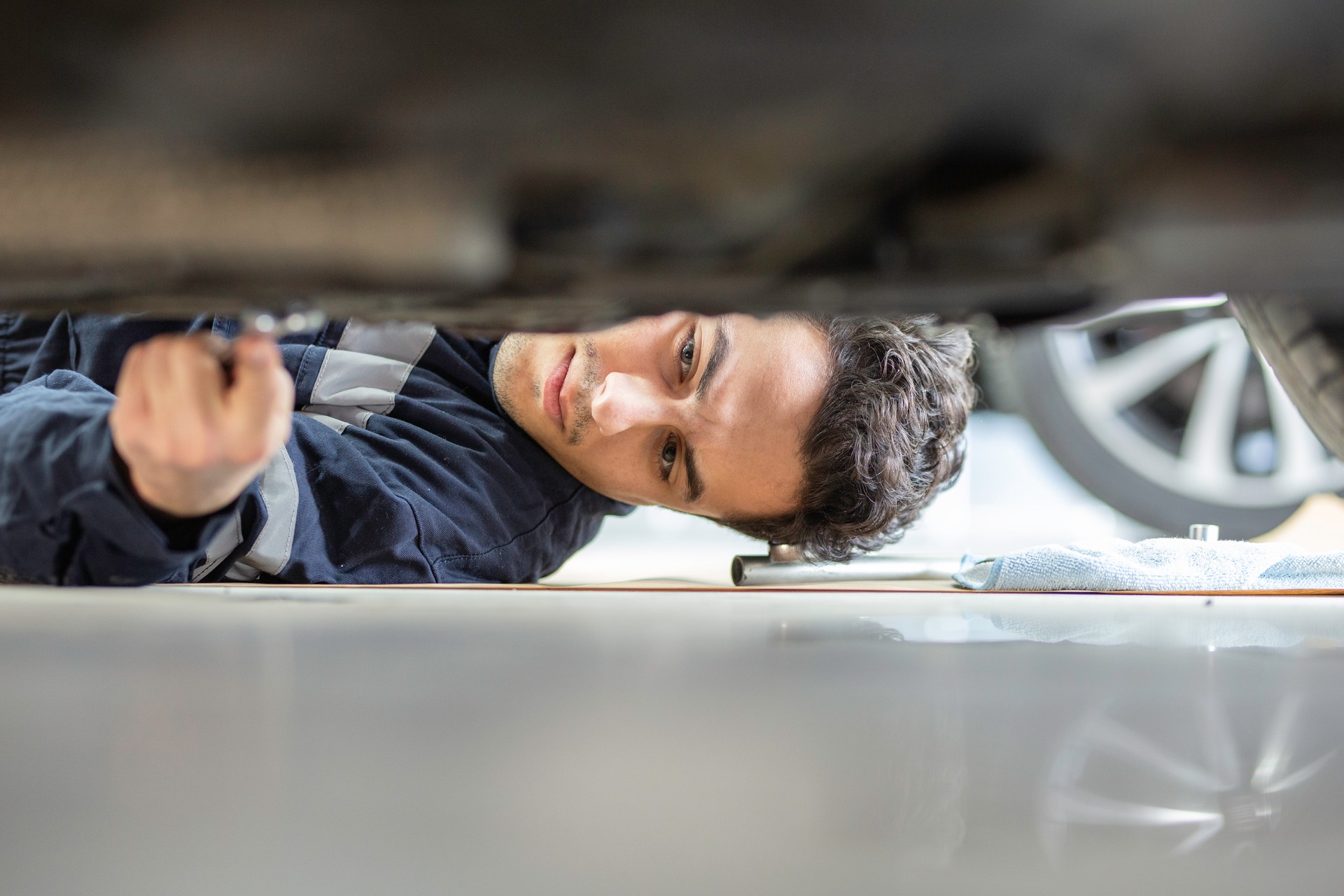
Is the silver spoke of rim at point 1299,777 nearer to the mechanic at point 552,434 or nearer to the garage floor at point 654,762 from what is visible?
the garage floor at point 654,762

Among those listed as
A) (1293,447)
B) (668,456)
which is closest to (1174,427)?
(1293,447)

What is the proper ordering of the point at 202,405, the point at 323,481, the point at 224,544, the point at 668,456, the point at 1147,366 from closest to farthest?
the point at 202,405 → the point at 224,544 → the point at 323,481 → the point at 668,456 → the point at 1147,366

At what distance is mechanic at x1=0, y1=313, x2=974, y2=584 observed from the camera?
763 millimetres

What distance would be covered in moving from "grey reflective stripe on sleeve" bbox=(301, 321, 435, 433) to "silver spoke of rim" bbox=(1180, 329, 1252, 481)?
117 centimetres

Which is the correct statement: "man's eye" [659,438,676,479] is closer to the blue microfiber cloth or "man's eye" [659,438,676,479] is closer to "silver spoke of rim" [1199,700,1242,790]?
the blue microfiber cloth

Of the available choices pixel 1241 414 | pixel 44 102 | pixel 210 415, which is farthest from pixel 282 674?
pixel 1241 414

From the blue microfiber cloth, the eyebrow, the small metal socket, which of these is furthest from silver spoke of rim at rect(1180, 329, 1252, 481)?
the eyebrow

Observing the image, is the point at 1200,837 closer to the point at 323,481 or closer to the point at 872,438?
the point at 323,481

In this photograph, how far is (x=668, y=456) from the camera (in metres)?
1.02

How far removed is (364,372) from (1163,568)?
78cm

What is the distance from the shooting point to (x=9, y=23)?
0.60ft

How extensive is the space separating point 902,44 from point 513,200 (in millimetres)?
90

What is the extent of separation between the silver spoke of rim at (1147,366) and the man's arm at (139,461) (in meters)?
1.32

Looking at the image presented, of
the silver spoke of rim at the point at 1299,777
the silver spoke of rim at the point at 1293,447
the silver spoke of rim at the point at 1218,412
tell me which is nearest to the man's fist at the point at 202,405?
the silver spoke of rim at the point at 1299,777
